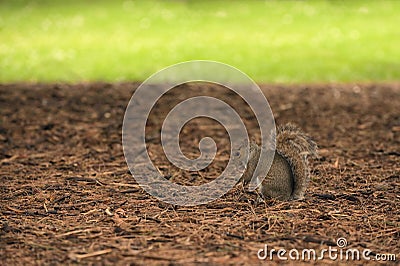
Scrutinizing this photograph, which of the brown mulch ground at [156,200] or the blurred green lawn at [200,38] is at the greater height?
the blurred green lawn at [200,38]

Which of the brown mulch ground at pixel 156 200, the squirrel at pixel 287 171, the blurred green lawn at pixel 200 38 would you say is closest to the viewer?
the brown mulch ground at pixel 156 200

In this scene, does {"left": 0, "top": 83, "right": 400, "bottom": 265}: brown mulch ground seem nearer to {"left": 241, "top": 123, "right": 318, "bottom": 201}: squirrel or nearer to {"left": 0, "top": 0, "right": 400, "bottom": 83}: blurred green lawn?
{"left": 241, "top": 123, "right": 318, "bottom": 201}: squirrel

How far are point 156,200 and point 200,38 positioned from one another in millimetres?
12748

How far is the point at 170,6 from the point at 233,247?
1949cm

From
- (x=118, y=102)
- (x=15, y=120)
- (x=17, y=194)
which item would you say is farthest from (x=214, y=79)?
(x=17, y=194)

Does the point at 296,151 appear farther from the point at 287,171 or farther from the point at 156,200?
the point at 156,200

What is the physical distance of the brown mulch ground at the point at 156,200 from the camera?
425cm

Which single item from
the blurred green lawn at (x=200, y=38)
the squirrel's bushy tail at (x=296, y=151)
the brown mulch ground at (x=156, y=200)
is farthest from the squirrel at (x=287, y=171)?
the blurred green lawn at (x=200, y=38)

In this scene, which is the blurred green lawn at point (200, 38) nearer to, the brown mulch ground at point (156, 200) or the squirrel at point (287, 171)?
the brown mulch ground at point (156, 200)

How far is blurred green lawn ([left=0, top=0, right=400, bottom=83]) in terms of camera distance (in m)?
13.7

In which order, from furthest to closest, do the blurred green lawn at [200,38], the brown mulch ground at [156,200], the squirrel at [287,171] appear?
1. the blurred green lawn at [200,38]
2. the squirrel at [287,171]
3. the brown mulch ground at [156,200]

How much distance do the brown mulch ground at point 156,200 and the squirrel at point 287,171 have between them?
0.46 ft

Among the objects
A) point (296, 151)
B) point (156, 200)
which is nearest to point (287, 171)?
point (296, 151)

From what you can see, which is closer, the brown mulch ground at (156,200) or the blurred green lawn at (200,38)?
the brown mulch ground at (156,200)
